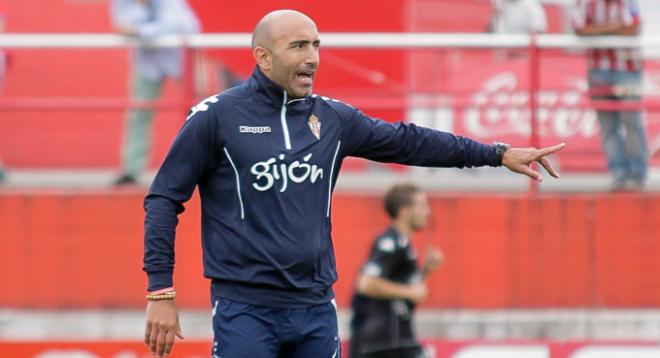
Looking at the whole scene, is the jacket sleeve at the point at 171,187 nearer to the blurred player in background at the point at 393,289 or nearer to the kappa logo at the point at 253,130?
the kappa logo at the point at 253,130

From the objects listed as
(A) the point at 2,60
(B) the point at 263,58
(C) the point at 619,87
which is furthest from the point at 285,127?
(A) the point at 2,60

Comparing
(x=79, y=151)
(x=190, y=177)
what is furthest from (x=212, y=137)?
(x=79, y=151)

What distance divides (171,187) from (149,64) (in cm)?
481

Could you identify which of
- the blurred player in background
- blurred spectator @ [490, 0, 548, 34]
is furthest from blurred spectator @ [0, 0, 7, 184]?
blurred spectator @ [490, 0, 548, 34]

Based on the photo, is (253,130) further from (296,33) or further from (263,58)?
(296,33)

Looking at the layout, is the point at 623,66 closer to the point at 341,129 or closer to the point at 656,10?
the point at 656,10

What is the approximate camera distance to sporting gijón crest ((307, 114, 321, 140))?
577 centimetres

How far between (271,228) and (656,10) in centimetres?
819

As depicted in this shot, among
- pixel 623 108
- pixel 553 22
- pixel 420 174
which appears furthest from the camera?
pixel 553 22

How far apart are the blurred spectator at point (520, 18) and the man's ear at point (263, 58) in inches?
206

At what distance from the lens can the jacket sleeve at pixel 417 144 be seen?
596 centimetres

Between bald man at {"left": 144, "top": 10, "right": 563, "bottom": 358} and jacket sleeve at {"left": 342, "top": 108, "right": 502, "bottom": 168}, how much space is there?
202 mm

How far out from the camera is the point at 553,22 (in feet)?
38.9

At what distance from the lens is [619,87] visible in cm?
1007
